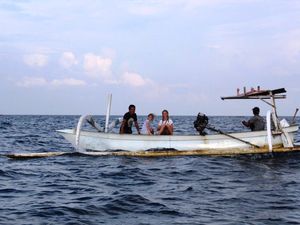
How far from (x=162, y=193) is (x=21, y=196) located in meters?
3.25

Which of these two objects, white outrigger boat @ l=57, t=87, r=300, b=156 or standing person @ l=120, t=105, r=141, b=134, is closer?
white outrigger boat @ l=57, t=87, r=300, b=156

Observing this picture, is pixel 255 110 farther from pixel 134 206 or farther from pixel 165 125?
pixel 134 206

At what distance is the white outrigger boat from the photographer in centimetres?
1781

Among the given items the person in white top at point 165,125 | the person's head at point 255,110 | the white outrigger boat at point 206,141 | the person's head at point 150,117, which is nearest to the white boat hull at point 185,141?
the white outrigger boat at point 206,141

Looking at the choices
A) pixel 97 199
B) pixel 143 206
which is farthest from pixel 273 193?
pixel 97 199

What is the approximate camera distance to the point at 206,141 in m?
18.5

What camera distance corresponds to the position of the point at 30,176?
13.9 metres

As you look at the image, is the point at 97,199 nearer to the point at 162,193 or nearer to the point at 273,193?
the point at 162,193

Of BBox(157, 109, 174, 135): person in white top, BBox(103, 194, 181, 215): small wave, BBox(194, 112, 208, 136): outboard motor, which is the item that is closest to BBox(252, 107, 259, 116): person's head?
BBox(194, 112, 208, 136): outboard motor

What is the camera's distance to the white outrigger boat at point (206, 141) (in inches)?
701

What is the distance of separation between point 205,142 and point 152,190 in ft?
23.6

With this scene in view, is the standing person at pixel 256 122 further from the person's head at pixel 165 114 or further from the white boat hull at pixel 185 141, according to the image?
the person's head at pixel 165 114

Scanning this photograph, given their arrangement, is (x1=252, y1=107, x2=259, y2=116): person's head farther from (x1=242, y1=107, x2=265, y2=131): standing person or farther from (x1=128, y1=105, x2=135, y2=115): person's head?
(x1=128, y1=105, x2=135, y2=115): person's head

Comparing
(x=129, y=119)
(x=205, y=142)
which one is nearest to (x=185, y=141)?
(x=205, y=142)
